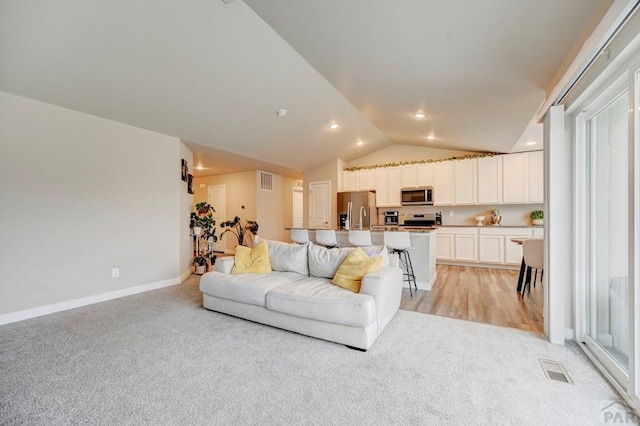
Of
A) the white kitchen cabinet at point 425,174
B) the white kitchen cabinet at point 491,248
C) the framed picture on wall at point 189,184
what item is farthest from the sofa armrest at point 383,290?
the framed picture on wall at point 189,184

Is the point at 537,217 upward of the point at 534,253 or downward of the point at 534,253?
upward

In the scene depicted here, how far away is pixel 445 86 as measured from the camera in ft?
9.84

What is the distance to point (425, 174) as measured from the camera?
6320 millimetres

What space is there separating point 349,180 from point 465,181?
2.77m

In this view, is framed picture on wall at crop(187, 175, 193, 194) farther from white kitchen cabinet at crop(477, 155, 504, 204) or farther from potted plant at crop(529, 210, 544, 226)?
potted plant at crop(529, 210, 544, 226)

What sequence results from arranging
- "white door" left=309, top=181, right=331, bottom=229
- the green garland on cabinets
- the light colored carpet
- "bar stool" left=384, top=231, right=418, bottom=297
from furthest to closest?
"white door" left=309, top=181, right=331, bottom=229
the green garland on cabinets
"bar stool" left=384, top=231, right=418, bottom=297
the light colored carpet

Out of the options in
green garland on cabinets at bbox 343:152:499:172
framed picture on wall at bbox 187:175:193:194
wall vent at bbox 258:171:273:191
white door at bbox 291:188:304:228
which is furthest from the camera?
white door at bbox 291:188:304:228

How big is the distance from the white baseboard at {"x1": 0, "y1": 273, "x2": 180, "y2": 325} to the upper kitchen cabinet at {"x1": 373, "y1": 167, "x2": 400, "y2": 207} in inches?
194

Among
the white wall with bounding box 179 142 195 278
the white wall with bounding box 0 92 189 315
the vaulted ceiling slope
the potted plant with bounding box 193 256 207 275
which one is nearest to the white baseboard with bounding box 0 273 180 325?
the white wall with bounding box 0 92 189 315

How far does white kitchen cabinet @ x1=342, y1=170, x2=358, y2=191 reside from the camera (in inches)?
280

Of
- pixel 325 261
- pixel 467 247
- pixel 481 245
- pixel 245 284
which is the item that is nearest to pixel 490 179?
pixel 481 245

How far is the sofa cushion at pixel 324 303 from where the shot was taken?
2.29m

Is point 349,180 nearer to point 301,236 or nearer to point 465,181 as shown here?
point 465,181

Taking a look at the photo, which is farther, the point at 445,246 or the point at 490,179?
the point at 445,246
